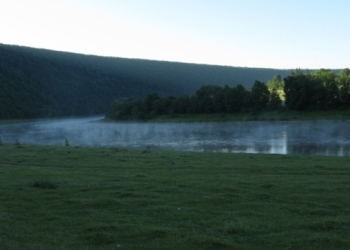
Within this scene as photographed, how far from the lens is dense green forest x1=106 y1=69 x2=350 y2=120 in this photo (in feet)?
206

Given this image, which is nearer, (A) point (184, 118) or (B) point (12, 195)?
(B) point (12, 195)

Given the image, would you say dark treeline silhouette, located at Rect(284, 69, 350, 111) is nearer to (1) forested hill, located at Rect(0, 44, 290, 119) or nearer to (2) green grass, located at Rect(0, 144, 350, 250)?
(2) green grass, located at Rect(0, 144, 350, 250)

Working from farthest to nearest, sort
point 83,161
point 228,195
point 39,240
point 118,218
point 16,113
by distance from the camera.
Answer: point 16,113, point 83,161, point 228,195, point 118,218, point 39,240

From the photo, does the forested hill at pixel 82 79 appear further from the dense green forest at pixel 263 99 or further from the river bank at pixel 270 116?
the river bank at pixel 270 116

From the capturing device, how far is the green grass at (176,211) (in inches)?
290

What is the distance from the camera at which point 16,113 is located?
107688 mm

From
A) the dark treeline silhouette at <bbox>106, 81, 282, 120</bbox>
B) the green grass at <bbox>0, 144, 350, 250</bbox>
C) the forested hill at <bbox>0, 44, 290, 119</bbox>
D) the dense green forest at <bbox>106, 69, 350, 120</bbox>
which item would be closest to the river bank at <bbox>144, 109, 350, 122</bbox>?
the dense green forest at <bbox>106, 69, 350, 120</bbox>

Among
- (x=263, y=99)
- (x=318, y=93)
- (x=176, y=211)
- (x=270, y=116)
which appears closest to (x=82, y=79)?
(x=263, y=99)

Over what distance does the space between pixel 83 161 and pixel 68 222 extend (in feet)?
38.8

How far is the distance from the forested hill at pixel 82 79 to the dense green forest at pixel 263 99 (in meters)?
44.7

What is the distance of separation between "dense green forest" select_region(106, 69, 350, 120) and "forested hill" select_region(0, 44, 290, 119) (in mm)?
44668

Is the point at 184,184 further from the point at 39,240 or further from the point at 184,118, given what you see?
the point at 184,118

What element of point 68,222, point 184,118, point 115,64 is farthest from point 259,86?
point 115,64

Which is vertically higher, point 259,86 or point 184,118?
point 259,86
